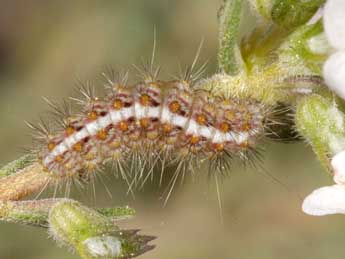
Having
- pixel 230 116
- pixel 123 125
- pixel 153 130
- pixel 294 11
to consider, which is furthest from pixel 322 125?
pixel 123 125

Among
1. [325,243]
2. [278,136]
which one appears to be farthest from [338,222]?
[278,136]

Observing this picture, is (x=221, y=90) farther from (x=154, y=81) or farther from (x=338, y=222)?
(x=338, y=222)

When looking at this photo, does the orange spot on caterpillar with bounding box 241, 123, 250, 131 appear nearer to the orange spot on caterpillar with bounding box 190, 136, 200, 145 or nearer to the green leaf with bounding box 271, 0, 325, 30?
the orange spot on caterpillar with bounding box 190, 136, 200, 145

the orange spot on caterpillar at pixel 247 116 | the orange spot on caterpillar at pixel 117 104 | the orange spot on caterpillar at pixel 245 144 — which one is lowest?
the orange spot on caterpillar at pixel 245 144

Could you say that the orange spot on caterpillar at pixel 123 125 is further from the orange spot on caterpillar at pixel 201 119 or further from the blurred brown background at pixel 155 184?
the blurred brown background at pixel 155 184

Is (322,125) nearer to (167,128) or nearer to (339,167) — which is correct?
(339,167)

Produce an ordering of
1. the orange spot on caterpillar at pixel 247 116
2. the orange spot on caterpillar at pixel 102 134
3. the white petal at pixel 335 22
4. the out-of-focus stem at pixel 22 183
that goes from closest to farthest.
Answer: the white petal at pixel 335 22 < the out-of-focus stem at pixel 22 183 < the orange spot on caterpillar at pixel 247 116 < the orange spot on caterpillar at pixel 102 134

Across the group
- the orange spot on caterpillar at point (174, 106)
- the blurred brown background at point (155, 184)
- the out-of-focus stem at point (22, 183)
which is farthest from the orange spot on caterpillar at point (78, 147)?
the blurred brown background at point (155, 184)

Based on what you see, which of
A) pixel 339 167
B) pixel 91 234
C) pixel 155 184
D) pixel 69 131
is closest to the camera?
pixel 339 167
